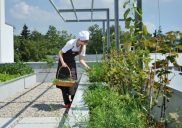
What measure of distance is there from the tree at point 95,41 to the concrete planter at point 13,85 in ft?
105

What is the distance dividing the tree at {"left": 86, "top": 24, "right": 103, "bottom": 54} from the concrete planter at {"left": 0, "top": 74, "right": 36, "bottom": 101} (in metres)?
32.0

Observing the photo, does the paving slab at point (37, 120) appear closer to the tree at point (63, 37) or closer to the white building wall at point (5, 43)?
the white building wall at point (5, 43)

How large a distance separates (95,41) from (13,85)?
1372 inches

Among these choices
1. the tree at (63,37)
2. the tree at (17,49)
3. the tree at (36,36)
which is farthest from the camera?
the tree at (36,36)

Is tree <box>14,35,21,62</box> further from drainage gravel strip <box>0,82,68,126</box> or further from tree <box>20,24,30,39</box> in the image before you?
drainage gravel strip <box>0,82,68,126</box>

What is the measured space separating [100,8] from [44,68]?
3587 millimetres

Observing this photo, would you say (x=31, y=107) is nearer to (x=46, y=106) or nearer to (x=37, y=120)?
(x=46, y=106)

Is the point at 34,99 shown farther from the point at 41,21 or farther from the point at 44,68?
the point at 41,21

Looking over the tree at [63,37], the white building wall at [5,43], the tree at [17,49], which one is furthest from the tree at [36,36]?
the white building wall at [5,43]

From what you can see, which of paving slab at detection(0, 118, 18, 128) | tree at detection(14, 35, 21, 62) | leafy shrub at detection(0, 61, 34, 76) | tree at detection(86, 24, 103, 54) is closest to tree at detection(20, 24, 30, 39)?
tree at detection(14, 35, 21, 62)

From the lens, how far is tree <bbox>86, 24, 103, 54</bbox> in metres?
38.9

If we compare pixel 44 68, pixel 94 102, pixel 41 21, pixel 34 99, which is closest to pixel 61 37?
pixel 41 21

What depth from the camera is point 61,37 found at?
40.1m

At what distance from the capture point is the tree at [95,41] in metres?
38.9
